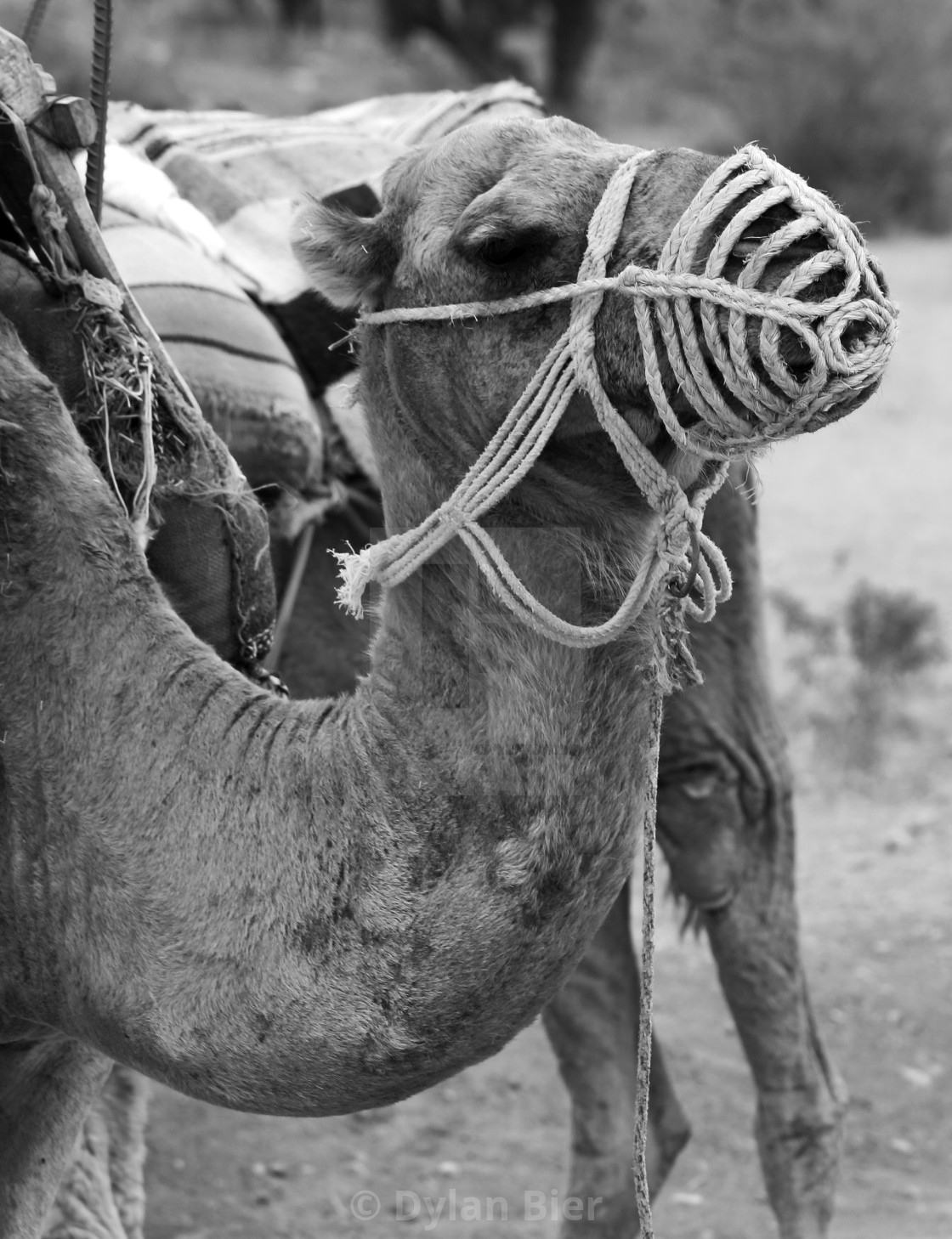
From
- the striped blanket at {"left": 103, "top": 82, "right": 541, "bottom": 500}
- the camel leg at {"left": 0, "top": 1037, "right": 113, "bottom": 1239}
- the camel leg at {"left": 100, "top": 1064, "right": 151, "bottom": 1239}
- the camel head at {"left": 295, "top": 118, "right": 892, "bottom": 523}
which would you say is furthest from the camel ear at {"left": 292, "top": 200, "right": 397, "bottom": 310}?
the camel leg at {"left": 100, "top": 1064, "right": 151, "bottom": 1239}

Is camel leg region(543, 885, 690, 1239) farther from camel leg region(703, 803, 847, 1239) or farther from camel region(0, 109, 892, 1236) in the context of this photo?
camel region(0, 109, 892, 1236)

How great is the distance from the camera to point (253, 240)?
3762 mm

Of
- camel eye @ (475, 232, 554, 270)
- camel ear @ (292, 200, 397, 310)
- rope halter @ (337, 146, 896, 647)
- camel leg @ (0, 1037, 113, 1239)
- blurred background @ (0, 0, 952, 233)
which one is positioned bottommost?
camel leg @ (0, 1037, 113, 1239)

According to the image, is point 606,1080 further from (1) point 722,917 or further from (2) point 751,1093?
(2) point 751,1093

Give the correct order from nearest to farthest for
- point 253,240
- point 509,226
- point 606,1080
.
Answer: point 509,226 → point 253,240 → point 606,1080

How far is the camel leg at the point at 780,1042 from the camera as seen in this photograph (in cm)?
387

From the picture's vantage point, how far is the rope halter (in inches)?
69.1

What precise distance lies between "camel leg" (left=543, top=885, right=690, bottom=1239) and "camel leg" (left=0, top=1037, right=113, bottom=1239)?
166 centimetres

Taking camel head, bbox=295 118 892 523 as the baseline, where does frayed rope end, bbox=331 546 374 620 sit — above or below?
below

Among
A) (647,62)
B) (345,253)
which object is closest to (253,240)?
(345,253)

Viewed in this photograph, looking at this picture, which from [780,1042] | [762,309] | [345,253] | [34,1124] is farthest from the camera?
[780,1042]

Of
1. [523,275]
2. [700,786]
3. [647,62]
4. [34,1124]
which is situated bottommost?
[34,1124]

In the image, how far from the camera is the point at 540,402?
6.25 feet

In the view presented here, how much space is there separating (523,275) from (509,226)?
0.06 metres
